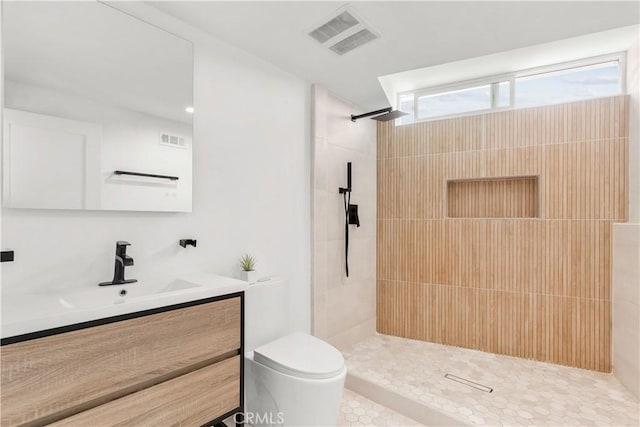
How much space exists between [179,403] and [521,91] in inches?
125

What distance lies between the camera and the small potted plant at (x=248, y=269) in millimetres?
2031

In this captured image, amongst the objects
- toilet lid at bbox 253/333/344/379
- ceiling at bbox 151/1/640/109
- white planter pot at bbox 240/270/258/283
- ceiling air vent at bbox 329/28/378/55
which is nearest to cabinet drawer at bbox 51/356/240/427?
toilet lid at bbox 253/333/344/379

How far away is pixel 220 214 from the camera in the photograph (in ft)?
6.66

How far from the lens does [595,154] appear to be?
253cm

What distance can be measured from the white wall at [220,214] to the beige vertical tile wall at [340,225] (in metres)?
0.09

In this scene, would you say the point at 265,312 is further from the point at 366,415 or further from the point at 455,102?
the point at 455,102

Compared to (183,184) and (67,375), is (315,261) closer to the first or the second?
(183,184)

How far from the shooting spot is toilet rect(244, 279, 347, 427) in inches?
66.2

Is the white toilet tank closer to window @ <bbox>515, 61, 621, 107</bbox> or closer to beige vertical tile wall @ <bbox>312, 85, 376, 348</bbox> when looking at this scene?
beige vertical tile wall @ <bbox>312, 85, 376, 348</bbox>

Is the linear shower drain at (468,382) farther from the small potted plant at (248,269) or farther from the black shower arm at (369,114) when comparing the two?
the black shower arm at (369,114)

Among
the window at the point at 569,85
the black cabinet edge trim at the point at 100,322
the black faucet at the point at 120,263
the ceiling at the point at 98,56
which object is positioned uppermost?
the window at the point at 569,85

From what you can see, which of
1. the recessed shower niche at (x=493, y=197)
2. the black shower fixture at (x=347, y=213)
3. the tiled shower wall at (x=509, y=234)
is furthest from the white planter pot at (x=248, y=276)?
the recessed shower niche at (x=493, y=197)

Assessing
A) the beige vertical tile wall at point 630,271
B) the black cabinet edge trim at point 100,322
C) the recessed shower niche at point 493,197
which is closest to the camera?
the black cabinet edge trim at point 100,322

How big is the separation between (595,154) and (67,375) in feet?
10.7
